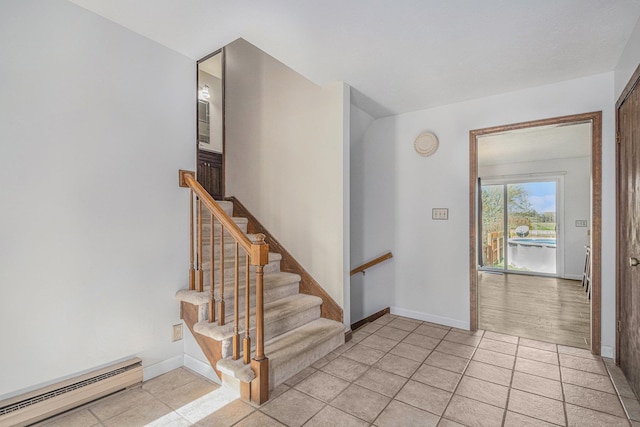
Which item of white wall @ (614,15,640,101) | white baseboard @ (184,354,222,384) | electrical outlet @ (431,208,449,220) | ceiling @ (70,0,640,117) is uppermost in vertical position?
ceiling @ (70,0,640,117)

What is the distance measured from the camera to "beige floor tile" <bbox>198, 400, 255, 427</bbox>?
172cm

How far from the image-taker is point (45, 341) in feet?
5.64

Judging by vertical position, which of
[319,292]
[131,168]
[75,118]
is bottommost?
[319,292]

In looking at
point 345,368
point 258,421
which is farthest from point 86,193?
point 345,368

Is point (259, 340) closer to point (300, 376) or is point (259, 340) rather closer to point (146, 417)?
point (300, 376)

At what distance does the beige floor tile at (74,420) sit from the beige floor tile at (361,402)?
1362mm

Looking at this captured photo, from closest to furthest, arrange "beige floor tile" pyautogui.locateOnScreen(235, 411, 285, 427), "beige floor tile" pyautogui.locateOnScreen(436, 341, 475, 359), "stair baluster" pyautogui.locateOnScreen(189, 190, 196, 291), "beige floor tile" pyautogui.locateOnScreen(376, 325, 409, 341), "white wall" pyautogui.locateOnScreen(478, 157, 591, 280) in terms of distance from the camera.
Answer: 1. "beige floor tile" pyautogui.locateOnScreen(235, 411, 285, 427)
2. "stair baluster" pyautogui.locateOnScreen(189, 190, 196, 291)
3. "beige floor tile" pyautogui.locateOnScreen(436, 341, 475, 359)
4. "beige floor tile" pyautogui.locateOnScreen(376, 325, 409, 341)
5. "white wall" pyautogui.locateOnScreen(478, 157, 591, 280)

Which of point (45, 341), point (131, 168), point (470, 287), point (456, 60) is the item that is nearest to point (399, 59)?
point (456, 60)

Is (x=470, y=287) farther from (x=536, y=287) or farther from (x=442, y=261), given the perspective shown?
(x=536, y=287)

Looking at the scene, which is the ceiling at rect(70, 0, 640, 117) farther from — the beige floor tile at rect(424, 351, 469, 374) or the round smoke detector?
the beige floor tile at rect(424, 351, 469, 374)

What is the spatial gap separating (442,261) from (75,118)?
327 centimetres

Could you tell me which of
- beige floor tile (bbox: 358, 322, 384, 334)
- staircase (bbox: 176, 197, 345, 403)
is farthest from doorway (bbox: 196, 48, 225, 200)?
beige floor tile (bbox: 358, 322, 384, 334)

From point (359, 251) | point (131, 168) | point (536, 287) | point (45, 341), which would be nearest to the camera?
point (45, 341)

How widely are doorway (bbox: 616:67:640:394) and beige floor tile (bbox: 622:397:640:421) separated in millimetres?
66
